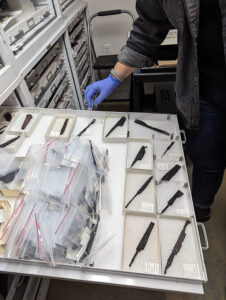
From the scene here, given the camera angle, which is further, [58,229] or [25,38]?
[25,38]

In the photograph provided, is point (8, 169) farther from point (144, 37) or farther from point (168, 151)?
point (144, 37)

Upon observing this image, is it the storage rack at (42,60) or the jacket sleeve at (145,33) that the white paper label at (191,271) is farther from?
the storage rack at (42,60)

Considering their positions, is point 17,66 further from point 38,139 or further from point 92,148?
point 92,148

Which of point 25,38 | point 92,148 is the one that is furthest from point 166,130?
point 25,38

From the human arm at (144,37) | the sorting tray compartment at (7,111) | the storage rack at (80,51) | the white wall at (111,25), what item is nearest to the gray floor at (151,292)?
the sorting tray compartment at (7,111)

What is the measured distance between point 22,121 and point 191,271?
2.73 ft

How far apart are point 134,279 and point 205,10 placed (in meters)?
0.71

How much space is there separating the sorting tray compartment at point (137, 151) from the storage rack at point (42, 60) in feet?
1.75

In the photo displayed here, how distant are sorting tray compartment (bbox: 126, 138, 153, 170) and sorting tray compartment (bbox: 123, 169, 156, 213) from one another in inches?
0.8

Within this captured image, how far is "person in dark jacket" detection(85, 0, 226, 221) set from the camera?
548 millimetres

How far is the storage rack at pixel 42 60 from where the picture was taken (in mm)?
837

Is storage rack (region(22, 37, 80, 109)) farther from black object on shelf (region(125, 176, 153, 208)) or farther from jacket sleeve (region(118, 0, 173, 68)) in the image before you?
black object on shelf (region(125, 176, 153, 208))

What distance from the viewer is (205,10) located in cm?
54

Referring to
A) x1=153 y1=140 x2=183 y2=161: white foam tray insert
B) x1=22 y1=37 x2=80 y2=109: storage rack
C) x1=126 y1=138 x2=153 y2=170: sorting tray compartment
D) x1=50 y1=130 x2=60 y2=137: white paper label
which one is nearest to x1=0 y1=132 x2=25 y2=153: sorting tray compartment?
x1=50 y1=130 x2=60 y2=137: white paper label
